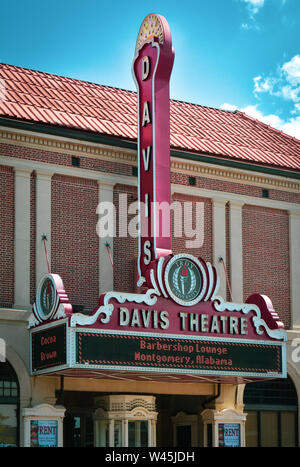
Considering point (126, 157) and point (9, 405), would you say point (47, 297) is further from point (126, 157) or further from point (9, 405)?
point (126, 157)

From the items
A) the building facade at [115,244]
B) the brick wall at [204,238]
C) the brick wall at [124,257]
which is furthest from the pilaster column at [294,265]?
the brick wall at [124,257]

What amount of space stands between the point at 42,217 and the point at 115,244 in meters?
2.40

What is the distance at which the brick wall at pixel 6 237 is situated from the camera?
25625 mm

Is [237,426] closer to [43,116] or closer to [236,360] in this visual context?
[236,360]

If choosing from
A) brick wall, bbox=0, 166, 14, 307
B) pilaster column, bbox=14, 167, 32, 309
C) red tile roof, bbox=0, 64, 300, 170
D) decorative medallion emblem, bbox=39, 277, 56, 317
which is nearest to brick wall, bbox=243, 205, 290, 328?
red tile roof, bbox=0, 64, 300, 170

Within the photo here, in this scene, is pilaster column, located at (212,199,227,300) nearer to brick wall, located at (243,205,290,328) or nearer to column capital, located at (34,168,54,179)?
brick wall, located at (243,205,290,328)

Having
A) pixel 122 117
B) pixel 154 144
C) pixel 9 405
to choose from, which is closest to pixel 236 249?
pixel 154 144

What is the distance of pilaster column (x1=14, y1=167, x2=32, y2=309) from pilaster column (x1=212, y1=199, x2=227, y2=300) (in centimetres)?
618

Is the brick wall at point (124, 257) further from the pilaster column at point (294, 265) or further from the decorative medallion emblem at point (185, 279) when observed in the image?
the pilaster column at point (294, 265)

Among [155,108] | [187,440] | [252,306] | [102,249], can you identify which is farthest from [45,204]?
[187,440]

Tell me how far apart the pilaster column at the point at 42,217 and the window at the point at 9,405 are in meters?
2.58

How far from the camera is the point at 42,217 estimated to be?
86.8 ft

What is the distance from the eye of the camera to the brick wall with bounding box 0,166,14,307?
25.6 metres

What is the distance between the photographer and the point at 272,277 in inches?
1198
